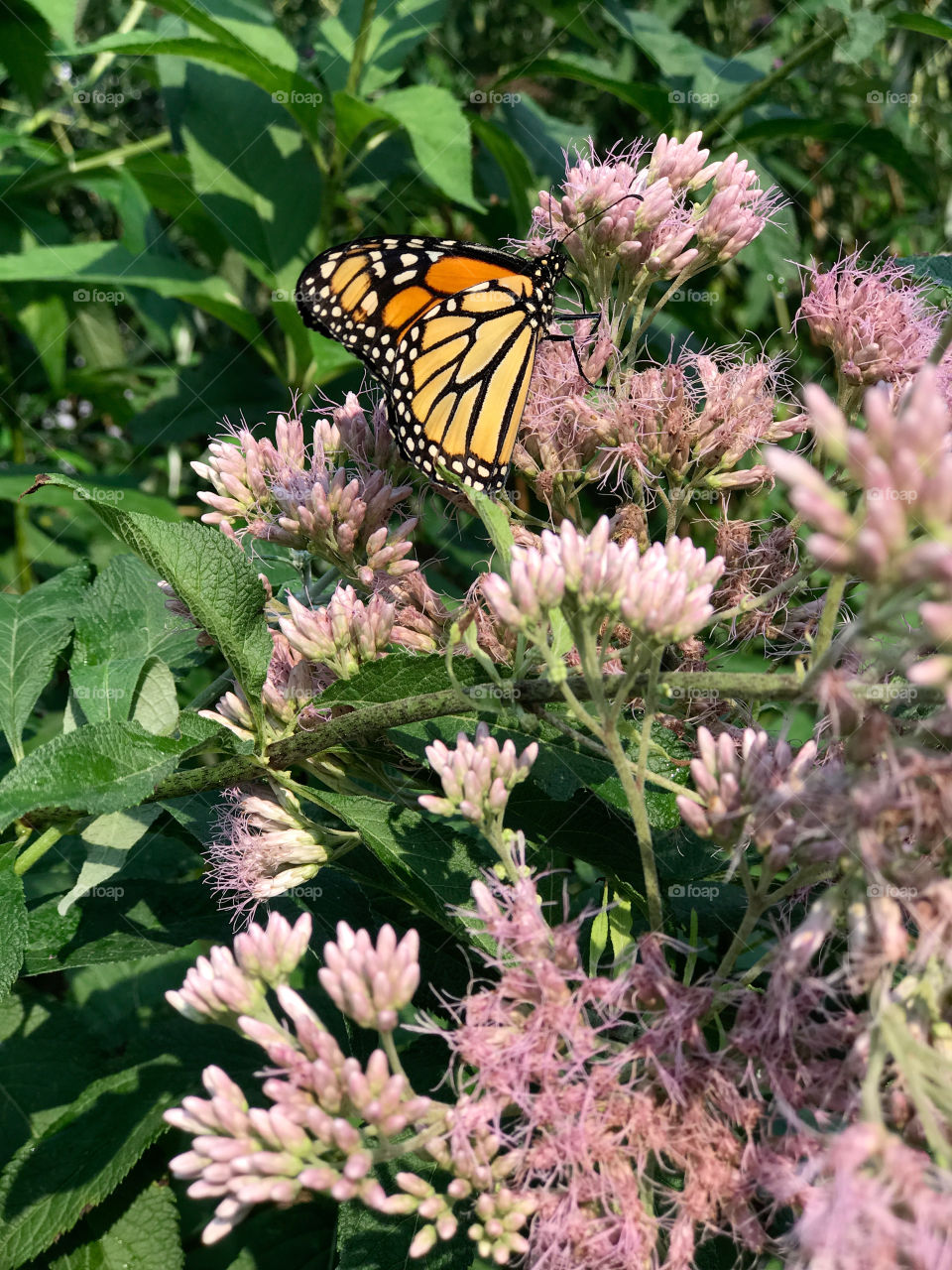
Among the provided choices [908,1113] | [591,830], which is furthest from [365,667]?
[908,1113]

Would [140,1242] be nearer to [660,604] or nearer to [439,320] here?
[660,604]

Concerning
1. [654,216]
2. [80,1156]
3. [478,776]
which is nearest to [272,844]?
[478,776]

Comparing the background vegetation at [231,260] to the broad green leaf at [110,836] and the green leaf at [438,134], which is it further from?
the broad green leaf at [110,836]

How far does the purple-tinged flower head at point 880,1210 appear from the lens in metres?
0.83

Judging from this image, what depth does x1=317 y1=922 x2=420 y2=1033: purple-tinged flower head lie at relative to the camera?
3.89ft

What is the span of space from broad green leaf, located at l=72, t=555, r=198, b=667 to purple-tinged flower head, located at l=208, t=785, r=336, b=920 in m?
0.33

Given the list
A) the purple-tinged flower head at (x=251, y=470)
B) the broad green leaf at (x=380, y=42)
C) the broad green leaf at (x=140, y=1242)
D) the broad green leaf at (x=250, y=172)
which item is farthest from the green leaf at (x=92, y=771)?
the broad green leaf at (x=380, y=42)

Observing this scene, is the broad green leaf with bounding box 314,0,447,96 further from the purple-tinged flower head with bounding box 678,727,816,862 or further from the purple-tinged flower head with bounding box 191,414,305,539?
the purple-tinged flower head with bounding box 678,727,816,862

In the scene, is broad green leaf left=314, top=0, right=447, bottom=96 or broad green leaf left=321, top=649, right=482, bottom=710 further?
broad green leaf left=314, top=0, right=447, bottom=96

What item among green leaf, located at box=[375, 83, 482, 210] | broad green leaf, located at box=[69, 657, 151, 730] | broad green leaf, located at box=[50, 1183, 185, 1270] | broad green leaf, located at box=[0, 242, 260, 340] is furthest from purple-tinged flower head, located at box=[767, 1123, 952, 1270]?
broad green leaf, located at box=[0, 242, 260, 340]

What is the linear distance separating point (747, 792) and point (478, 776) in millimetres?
331

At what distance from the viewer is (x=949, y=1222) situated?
0.82 meters

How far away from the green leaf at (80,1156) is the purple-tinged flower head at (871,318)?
181 centimetres

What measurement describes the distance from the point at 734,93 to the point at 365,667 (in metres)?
3.09
